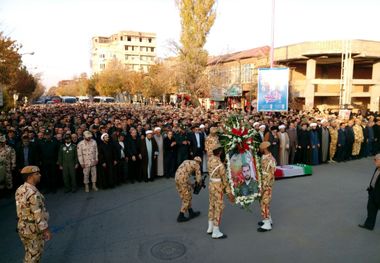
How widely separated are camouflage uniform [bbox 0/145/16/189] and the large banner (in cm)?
1043

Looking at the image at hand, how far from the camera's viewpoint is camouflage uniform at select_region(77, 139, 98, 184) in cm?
932

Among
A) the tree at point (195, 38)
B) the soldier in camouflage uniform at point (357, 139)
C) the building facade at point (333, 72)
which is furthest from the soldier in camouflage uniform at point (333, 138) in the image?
the tree at point (195, 38)

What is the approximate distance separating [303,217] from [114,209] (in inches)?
184

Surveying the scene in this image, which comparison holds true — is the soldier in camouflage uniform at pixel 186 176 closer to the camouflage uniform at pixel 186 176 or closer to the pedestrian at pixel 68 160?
the camouflage uniform at pixel 186 176

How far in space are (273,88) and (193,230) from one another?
9.75m

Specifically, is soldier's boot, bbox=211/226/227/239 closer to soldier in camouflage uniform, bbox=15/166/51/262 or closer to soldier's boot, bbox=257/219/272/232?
soldier's boot, bbox=257/219/272/232

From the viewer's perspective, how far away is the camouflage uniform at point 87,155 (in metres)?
9.32

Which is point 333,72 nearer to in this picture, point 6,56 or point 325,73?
point 325,73

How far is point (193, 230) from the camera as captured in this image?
262 inches

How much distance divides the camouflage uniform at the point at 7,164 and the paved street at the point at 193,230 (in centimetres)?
65

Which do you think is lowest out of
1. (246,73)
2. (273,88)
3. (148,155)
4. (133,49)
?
(148,155)

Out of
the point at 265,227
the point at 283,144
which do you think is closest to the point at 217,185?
the point at 265,227

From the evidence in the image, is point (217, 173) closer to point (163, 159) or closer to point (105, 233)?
point (105, 233)

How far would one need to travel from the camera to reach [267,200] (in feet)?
21.1
